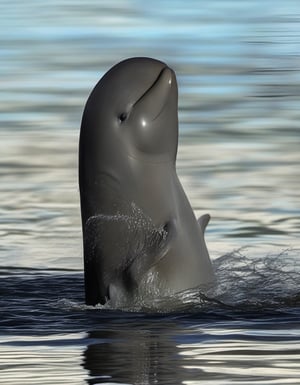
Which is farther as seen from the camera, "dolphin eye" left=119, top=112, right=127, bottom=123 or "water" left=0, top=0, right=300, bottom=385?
"dolphin eye" left=119, top=112, right=127, bottom=123

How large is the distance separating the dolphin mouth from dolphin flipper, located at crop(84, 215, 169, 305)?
31.1 inches

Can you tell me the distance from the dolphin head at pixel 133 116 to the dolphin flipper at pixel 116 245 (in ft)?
1.61

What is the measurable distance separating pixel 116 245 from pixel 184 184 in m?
3.95

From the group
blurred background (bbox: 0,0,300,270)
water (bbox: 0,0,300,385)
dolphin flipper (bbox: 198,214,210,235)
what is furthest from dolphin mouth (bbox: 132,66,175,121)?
blurred background (bbox: 0,0,300,270)

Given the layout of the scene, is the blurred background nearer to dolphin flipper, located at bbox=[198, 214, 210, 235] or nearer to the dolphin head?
dolphin flipper, located at bbox=[198, 214, 210, 235]

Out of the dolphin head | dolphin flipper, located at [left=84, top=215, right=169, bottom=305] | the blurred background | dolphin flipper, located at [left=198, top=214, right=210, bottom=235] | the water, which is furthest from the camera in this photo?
the blurred background

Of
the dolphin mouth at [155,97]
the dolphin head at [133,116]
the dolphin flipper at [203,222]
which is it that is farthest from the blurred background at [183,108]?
the dolphin mouth at [155,97]

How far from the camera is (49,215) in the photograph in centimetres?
1667

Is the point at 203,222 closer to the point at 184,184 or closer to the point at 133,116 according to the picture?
the point at 133,116

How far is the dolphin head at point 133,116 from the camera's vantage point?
44.7 feet

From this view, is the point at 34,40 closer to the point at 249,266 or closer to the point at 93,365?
the point at 249,266

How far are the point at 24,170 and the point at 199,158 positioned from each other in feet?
5.27

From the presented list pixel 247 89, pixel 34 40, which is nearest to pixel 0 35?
pixel 34 40

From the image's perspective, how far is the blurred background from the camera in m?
16.3
